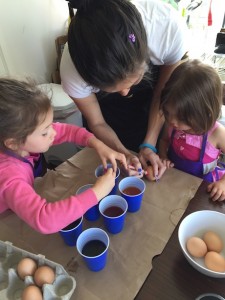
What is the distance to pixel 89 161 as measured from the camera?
3.64 ft

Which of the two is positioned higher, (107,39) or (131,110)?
(107,39)

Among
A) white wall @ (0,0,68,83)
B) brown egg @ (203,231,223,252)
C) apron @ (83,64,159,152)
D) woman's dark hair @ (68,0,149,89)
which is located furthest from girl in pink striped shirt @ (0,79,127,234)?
white wall @ (0,0,68,83)

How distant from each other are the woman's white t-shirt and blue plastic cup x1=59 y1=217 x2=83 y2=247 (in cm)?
50

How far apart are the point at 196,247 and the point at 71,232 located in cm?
36

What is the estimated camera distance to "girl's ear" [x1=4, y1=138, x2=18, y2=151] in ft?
2.81

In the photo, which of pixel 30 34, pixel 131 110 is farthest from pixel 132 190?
pixel 30 34

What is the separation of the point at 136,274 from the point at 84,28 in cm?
71

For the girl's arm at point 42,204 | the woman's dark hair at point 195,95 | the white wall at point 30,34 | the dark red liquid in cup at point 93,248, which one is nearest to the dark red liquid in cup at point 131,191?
the girl's arm at point 42,204

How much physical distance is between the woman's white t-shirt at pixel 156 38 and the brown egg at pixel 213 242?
0.64 metres

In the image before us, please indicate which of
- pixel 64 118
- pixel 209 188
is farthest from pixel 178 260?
pixel 64 118

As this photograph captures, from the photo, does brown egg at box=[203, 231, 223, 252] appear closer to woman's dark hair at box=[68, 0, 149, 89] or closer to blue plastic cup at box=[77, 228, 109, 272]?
blue plastic cup at box=[77, 228, 109, 272]

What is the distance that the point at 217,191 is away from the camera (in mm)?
894

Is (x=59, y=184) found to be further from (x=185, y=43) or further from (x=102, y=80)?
(x=185, y=43)

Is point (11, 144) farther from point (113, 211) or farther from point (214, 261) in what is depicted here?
point (214, 261)
